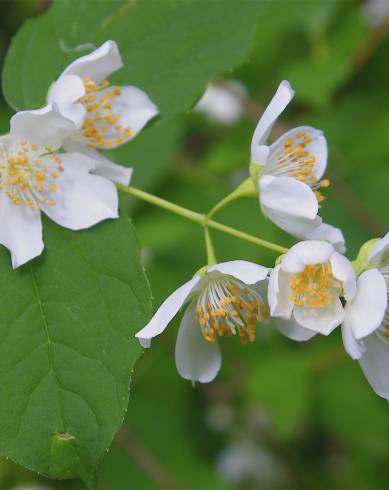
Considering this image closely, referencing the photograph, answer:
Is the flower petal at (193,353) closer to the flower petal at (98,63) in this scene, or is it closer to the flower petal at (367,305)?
the flower petal at (367,305)

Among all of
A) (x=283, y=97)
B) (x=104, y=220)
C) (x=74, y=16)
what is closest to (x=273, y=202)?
(x=283, y=97)

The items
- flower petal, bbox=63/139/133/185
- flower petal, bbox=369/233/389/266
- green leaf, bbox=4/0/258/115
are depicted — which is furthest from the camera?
green leaf, bbox=4/0/258/115

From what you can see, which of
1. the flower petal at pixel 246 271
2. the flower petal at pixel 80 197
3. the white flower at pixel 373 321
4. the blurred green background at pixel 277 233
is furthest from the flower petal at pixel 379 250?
the blurred green background at pixel 277 233

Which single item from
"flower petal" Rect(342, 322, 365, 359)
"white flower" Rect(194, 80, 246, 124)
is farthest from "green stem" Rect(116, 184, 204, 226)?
"white flower" Rect(194, 80, 246, 124)

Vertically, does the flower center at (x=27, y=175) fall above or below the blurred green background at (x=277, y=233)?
above

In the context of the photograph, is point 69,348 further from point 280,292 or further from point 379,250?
point 379,250

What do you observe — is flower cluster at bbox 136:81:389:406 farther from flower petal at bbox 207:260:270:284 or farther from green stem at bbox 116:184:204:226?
green stem at bbox 116:184:204:226
